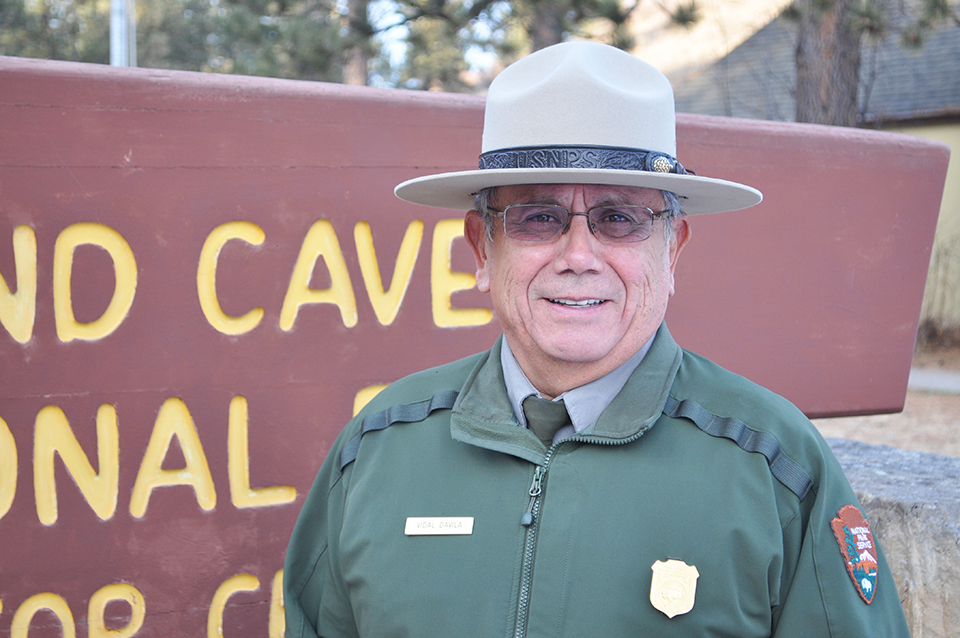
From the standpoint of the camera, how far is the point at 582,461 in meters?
1.31

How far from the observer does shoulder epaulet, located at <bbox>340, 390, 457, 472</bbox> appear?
1.53 metres

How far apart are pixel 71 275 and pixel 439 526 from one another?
138 cm

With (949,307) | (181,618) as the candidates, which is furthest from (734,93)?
(181,618)

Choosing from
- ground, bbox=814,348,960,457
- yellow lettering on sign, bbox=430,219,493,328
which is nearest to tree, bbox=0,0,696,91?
ground, bbox=814,348,960,457

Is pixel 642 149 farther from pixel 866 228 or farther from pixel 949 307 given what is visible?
pixel 949 307

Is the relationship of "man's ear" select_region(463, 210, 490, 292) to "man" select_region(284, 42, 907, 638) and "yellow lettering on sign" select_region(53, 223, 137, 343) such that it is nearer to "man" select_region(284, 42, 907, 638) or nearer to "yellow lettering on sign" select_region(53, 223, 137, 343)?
"man" select_region(284, 42, 907, 638)

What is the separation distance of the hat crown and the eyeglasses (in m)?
0.11

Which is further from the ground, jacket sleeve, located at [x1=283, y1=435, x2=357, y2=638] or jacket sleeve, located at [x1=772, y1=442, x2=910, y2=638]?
jacket sleeve, located at [x1=772, y1=442, x2=910, y2=638]

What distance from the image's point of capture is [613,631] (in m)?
1.23

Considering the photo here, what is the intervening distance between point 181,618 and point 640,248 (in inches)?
66.4

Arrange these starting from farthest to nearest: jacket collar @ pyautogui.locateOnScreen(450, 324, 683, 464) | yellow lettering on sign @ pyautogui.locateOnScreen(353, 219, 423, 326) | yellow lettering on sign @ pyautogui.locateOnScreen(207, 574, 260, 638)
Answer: yellow lettering on sign @ pyautogui.locateOnScreen(353, 219, 423, 326) → yellow lettering on sign @ pyautogui.locateOnScreen(207, 574, 260, 638) → jacket collar @ pyautogui.locateOnScreen(450, 324, 683, 464)

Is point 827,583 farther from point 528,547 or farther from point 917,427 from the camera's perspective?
point 917,427

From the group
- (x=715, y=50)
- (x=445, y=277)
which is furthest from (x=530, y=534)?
(x=715, y=50)

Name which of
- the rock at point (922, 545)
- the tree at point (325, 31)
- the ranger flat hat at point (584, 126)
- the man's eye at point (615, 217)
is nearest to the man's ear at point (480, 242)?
the ranger flat hat at point (584, 126)
